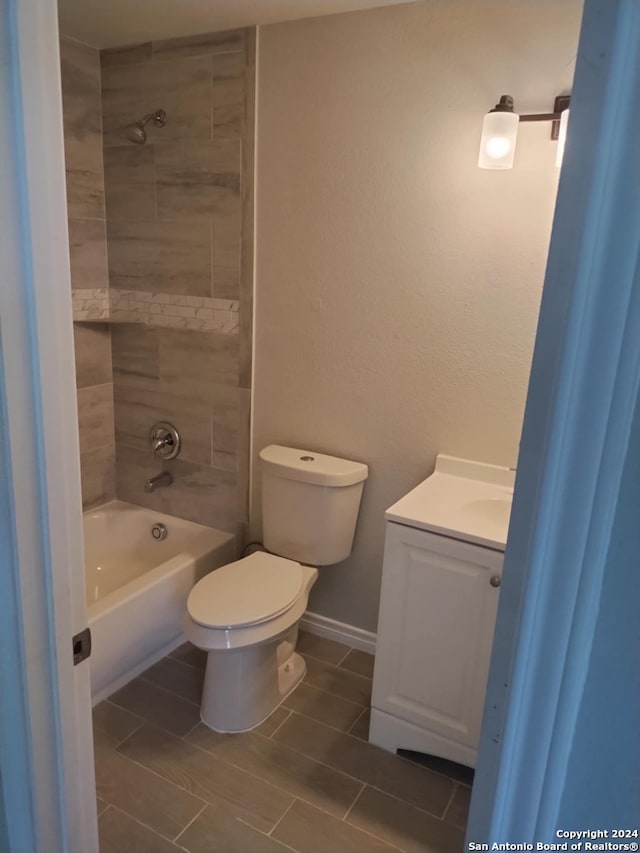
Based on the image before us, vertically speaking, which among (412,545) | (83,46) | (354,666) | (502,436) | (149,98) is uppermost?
(83,46)

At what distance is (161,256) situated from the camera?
2631 mm

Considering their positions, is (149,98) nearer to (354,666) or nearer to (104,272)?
(104,272)

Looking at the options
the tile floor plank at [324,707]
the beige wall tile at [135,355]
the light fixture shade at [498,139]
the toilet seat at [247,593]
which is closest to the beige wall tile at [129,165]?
the beige wall tile at [135,355]

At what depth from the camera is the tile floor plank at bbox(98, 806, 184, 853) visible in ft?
5.41

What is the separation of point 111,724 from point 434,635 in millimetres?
1127

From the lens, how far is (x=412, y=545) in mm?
1841

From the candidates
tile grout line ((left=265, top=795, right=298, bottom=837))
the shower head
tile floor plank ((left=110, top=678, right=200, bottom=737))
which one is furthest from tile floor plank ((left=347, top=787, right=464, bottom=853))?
the shower head

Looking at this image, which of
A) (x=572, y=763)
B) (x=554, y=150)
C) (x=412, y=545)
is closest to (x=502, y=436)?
(x=412, y=545)

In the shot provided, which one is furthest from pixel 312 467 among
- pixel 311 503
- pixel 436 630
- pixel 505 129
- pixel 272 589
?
pixel 505 129

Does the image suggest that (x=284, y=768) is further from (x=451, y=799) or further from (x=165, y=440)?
(x=165, y=440)

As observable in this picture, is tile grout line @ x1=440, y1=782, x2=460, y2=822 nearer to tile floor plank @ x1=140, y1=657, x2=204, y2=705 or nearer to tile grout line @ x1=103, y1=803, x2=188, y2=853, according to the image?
tile grout line @ x1=103, y1=803, x2=188, y2=853

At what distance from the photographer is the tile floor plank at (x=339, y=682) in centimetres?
228

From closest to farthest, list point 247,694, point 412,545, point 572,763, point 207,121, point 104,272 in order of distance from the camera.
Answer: point 572,763, point 412,545, point 247,694, point 207,121, point 104,272

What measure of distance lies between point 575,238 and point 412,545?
1.38 meters
